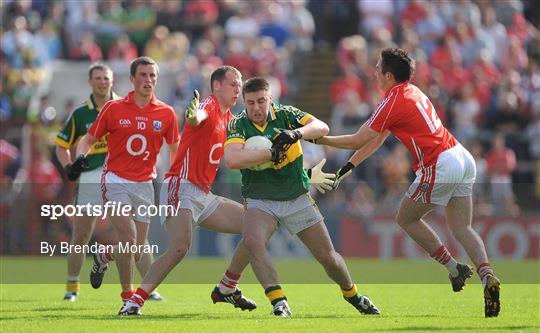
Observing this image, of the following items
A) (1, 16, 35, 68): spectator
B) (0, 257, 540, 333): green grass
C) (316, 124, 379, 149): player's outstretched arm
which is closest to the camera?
(0, 257, 540, 333): green grass

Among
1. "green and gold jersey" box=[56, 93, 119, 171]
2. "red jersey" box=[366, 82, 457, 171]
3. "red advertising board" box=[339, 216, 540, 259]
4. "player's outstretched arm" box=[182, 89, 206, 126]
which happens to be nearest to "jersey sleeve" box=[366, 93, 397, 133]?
"red jersey" box=[366, 82, 457, 171]

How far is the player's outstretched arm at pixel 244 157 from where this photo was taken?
11.7 metres

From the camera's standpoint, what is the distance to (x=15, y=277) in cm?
1877

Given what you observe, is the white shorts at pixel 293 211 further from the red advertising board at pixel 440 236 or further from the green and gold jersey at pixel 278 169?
the red advertising board at pixel 440 236

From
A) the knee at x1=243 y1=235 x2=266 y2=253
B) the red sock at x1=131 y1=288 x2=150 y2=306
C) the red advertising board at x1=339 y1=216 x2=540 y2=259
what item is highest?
the knee at x1=243 y1=235 x2=266 y2=253

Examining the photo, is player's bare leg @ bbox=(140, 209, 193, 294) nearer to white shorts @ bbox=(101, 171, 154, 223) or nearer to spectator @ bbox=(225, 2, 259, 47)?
white shorts @ bbox=(101, 171, 154, 223)

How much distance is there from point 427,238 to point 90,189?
4421 mm

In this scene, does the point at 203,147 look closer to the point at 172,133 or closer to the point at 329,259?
the point at 172,133

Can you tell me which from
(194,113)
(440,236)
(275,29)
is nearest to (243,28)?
(275,29)

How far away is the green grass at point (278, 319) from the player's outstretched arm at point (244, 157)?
1.48 meters

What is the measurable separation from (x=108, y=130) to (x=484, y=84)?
45.5 ft

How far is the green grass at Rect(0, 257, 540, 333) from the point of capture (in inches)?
443

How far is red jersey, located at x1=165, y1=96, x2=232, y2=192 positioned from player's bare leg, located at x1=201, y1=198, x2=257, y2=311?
0.32 m

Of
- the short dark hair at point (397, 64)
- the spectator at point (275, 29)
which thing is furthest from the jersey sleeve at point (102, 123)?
the spectator at point (275, 29)
